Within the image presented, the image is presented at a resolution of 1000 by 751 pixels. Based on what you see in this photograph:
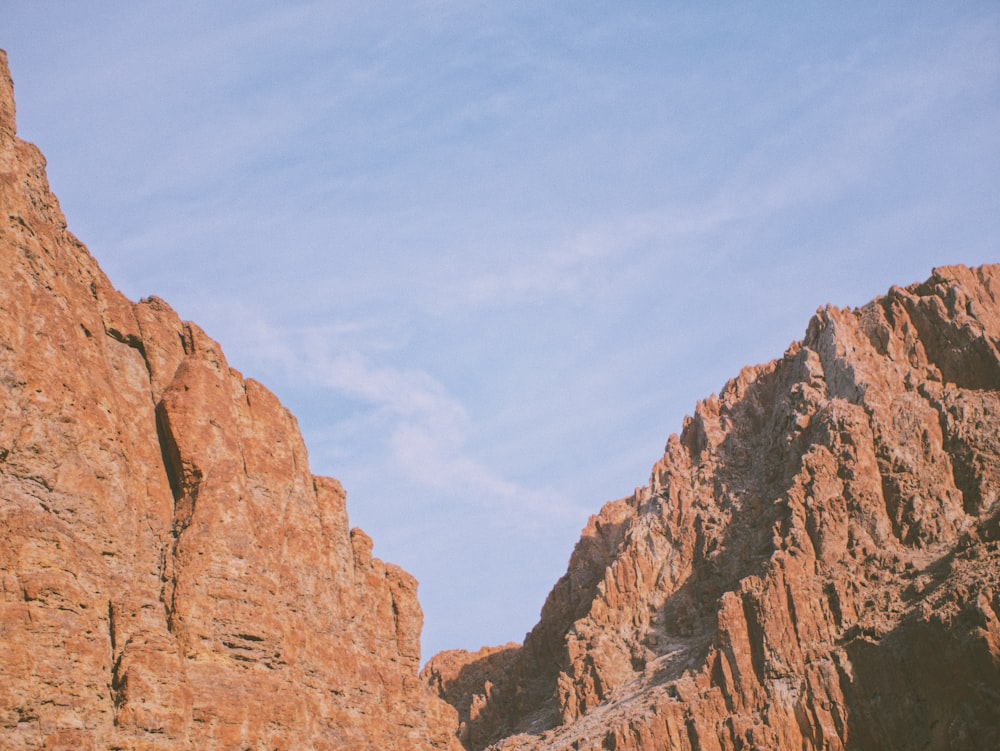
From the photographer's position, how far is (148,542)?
60625 millimetres

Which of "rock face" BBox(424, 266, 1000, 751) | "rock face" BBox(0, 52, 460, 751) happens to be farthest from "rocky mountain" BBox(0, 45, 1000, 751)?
"rock face" BBox(424, 266, 1000, 751)

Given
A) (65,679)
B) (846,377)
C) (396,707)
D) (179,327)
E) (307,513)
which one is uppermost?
(846,377)

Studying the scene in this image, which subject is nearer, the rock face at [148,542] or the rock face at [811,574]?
the rock face at [148,542]

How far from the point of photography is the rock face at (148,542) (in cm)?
5084

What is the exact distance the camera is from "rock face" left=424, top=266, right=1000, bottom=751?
10112 cm

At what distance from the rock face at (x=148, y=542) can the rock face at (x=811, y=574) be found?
3545 cm

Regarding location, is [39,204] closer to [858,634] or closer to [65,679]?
[65,679]

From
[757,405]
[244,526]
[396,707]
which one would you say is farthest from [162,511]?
[757,405]

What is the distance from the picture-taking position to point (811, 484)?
11825 cm

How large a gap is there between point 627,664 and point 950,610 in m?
32.9

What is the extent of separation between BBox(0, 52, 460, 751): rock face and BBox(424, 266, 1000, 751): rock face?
35453mm

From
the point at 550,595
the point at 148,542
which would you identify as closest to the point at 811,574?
the point at 550,595

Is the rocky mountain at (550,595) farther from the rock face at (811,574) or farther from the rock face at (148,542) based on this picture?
the rock face at (811,574)

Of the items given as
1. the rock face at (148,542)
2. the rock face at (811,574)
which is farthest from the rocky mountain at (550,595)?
the rock face at (811,574)
